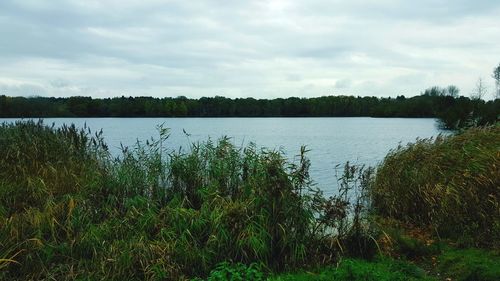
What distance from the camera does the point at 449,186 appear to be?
28.7ft

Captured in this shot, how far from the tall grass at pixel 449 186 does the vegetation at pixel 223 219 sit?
0.09 feet

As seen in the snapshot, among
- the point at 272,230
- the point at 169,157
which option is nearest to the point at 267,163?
the point at 272,230

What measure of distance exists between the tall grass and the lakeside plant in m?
2.00

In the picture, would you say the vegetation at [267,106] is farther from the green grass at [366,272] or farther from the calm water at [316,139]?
the green grass at [366,272]

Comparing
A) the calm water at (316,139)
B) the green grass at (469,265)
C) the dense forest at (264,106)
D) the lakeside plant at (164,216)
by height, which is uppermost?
the dense forest at (264,106)

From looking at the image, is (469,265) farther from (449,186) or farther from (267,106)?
(267,106)

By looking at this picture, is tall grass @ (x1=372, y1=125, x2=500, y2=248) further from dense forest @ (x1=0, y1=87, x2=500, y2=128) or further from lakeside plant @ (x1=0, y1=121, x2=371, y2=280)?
dense forest @ (x1=0, y1=87, x2=500, y2=128)

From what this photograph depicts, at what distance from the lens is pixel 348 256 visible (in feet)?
23.5

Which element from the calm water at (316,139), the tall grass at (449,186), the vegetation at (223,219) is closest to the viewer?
the vegetation at (223,219)

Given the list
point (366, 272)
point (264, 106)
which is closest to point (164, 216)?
point (366, 272)

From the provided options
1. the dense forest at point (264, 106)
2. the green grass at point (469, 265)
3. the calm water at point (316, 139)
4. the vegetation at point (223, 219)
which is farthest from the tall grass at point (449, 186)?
the dense forest at point (264, 106)

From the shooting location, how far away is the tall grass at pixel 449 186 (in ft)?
26.1

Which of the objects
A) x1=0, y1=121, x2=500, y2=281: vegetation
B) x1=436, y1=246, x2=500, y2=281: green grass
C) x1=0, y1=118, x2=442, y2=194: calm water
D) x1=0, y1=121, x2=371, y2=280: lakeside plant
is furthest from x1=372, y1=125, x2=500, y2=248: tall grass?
x1=0, y1=118, x2=442, y2=194: calm water

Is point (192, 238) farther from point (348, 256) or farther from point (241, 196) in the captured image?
point (348, 256)
